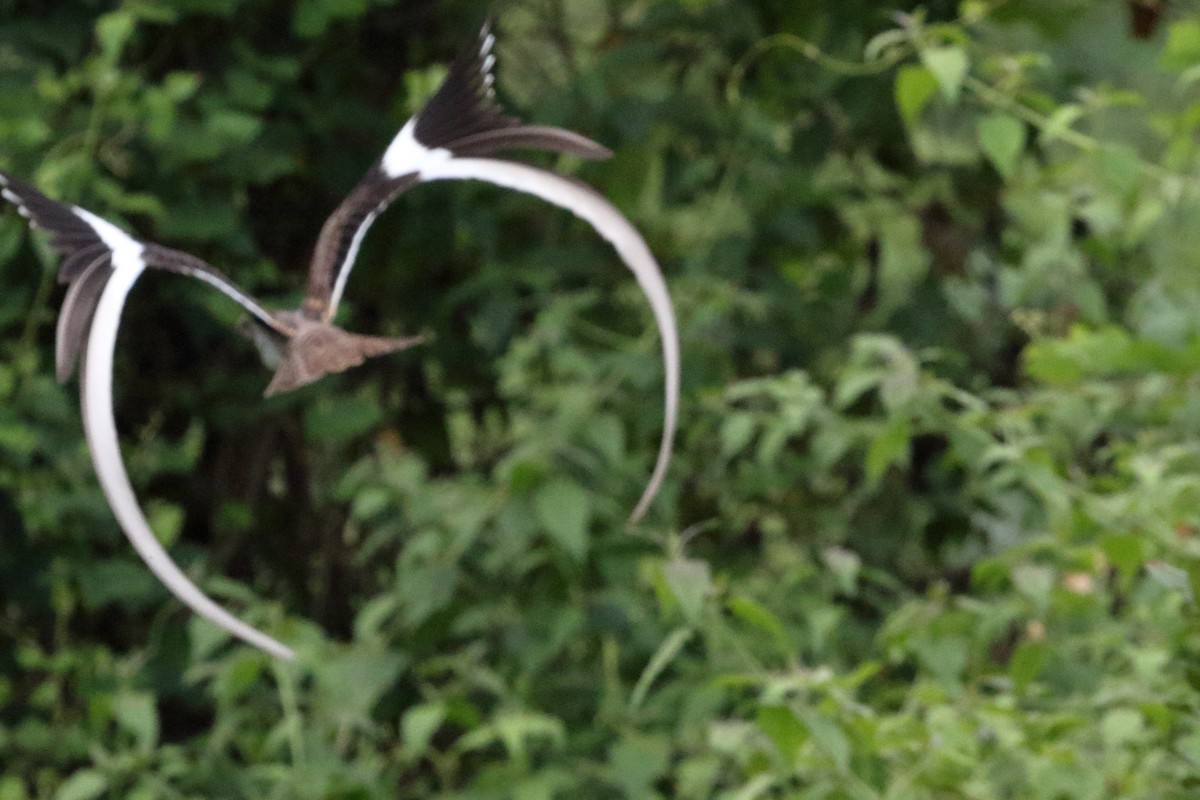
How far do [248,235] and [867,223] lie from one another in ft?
2.16

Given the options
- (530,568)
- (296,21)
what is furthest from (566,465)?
(296,21)

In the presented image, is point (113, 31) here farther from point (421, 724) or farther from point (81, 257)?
point (81, 257)

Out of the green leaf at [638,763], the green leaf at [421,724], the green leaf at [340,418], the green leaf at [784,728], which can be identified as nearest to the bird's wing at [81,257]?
the green leaf at [784,728]

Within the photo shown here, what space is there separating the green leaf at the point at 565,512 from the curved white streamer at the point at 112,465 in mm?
967

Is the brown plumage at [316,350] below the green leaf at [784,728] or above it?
above

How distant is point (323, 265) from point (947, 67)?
0.77 m

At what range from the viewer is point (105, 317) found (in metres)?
0.35

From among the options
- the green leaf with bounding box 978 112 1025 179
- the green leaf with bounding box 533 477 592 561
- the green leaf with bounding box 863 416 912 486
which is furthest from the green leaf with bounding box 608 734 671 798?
the green leaf with bounding box 978 112 1025 179

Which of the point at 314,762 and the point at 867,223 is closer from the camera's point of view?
the point at 314,762

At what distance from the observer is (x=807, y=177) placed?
1.68 m

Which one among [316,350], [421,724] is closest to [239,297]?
[316,350]

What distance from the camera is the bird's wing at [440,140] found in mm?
385

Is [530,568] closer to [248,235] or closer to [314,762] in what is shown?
[314,762]

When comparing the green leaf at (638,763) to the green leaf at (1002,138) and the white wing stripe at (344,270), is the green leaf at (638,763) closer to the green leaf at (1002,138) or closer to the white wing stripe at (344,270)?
the green leaf at (1002,138)
